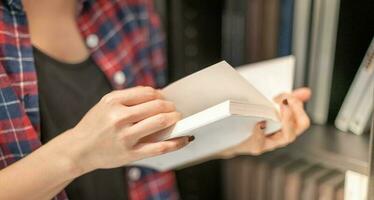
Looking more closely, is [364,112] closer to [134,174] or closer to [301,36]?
[301,36]

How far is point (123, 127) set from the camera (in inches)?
A: 25.4

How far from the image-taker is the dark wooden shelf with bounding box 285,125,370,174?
0.82m

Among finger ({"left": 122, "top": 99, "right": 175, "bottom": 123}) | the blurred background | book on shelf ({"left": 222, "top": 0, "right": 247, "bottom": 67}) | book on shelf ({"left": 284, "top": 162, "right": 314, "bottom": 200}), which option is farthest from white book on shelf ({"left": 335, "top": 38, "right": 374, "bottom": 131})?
finger ({"left": 122, "top": 99, "right": 175, "bottom": 123})

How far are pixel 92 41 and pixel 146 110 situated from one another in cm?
30

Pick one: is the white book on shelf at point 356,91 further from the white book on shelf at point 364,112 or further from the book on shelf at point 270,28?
the book on shelf at point 270,28

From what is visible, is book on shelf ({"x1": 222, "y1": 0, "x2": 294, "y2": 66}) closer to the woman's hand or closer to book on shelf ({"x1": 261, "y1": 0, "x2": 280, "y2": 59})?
book on shelf ({"x1": 261, "y1": 0, "x2": 280, "y2": 59})

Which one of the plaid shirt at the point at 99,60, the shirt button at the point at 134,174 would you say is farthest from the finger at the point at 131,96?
the shirt button at the point at 134,174

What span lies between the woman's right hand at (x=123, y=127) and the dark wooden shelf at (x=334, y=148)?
29cm

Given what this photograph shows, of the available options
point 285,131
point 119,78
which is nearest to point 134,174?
point 119,78

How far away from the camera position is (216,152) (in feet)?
3.04

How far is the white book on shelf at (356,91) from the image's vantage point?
81cm

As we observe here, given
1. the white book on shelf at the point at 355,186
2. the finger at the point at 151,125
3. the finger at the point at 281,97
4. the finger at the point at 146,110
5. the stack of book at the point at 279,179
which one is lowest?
A: the stack of book at the point at 279,179

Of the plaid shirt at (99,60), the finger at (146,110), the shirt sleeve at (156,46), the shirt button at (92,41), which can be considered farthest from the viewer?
the shirt sleeve at (156,46)

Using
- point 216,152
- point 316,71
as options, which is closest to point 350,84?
point 316,71
